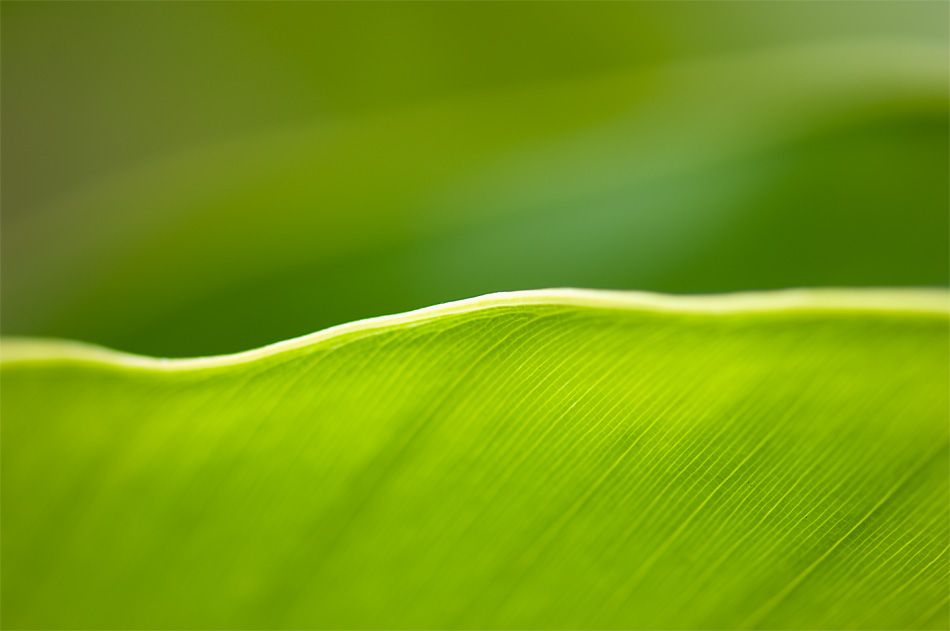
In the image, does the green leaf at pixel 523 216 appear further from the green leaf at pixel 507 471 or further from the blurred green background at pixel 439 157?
the green leaf at pixel 507 471

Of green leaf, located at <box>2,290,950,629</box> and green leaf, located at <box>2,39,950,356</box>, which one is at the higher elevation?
green leaf, located at <box>2,39,950,356</box>

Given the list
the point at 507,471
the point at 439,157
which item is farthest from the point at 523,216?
the point at 507,471

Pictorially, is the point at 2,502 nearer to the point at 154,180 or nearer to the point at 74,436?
the point at 74,436

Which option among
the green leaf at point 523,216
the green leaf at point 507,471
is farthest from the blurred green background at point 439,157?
the green leaf at point 507,471

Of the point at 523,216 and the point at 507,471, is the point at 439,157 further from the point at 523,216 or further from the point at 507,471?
the point at 507,471

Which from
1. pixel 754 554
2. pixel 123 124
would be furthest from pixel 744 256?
pixel 123 124

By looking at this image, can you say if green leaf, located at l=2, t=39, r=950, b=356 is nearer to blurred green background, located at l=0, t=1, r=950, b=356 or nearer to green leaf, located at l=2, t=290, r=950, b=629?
blurred green background, located at l=0, t=1, r=950, b=356

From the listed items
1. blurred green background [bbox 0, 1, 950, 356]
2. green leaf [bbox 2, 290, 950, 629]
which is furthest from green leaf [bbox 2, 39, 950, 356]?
green leaf [bbox 2, 290, 950, 629]
